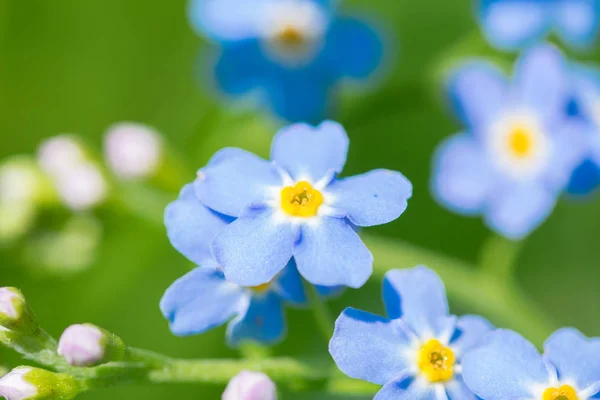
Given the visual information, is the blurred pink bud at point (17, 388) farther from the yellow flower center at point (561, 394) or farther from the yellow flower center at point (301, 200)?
the yellow flower center at point (561, 394)

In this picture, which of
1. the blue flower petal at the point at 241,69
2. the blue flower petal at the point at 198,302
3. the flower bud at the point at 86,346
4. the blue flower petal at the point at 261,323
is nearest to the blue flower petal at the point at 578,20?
the blue flower petal at the point at 241,69

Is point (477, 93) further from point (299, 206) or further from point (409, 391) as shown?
point (409, 391)

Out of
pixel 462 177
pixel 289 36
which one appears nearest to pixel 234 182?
pixel 462 177

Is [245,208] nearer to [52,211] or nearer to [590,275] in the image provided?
[52,211]

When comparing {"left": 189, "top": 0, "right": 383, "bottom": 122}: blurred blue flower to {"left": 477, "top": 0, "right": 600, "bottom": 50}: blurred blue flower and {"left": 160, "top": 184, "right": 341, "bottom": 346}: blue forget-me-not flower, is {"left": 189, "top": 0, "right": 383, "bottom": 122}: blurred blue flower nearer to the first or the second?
{"left": 477, "top": 0, "right": 600, "bottom": 50}: blurred blue flower

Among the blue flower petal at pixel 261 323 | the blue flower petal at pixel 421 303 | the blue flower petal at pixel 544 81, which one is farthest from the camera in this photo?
the blue flower petal at pixel 544 81

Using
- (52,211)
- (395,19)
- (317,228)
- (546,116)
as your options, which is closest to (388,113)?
(546,116)

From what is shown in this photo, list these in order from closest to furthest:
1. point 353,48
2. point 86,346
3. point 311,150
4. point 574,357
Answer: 1. point 86,346
2. point 574,357
3. point 311,150
4. point 353,48
